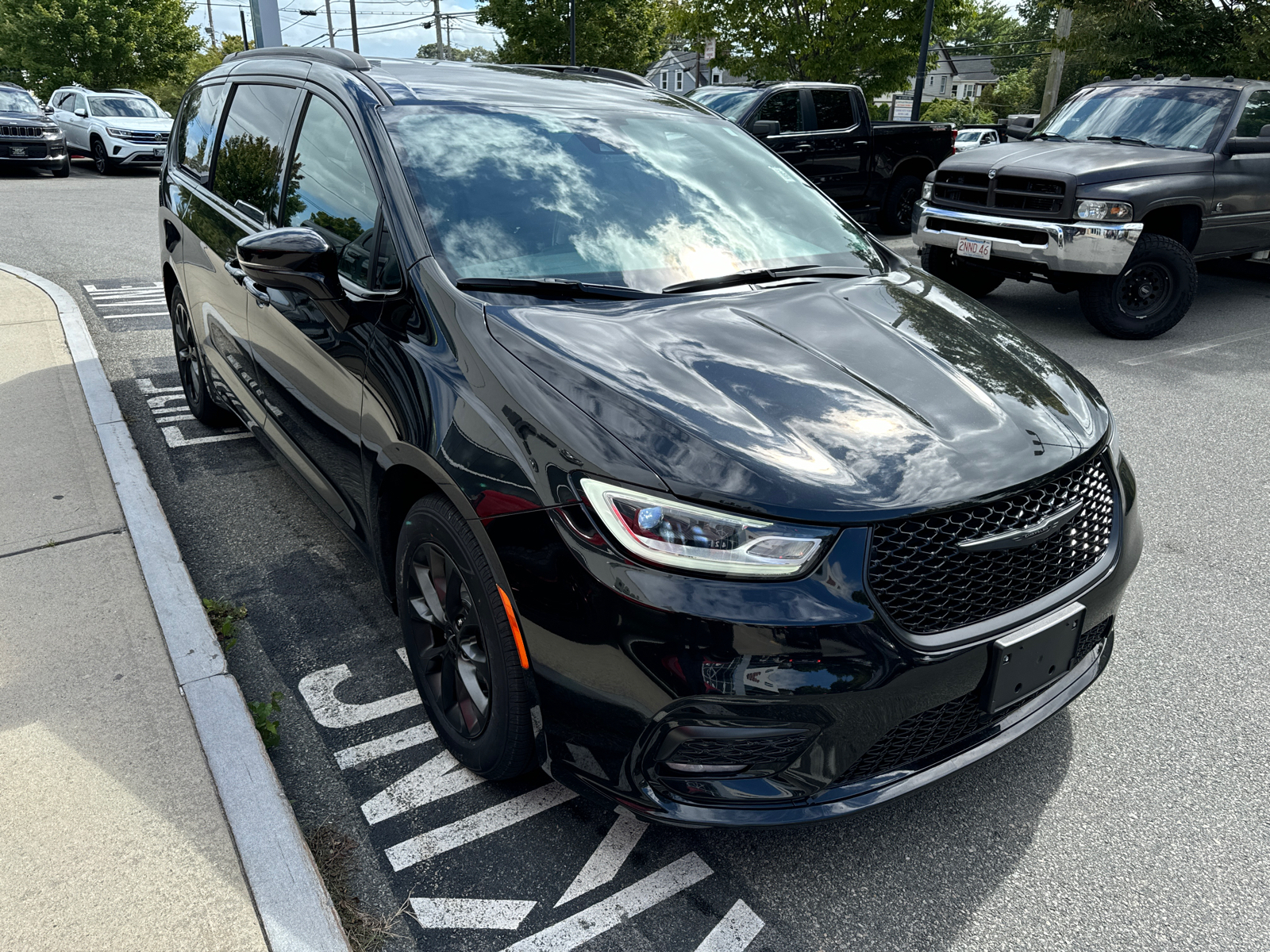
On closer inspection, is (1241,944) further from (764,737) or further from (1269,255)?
(1269,255)

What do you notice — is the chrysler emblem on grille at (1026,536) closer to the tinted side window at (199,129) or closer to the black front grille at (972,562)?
the black front grille at (972,562)

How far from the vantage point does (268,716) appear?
2.82 metres

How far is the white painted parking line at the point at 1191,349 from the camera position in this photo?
6.93m

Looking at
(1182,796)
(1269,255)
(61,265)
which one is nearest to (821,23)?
(1269,255)

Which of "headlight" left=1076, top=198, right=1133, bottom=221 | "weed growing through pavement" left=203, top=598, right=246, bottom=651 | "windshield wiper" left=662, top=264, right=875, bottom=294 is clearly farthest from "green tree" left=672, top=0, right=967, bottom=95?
"weed growing through pavement" left=203, top=598, right=246, bottom=651

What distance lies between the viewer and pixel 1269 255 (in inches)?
404

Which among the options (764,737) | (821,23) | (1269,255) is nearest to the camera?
(764,737)

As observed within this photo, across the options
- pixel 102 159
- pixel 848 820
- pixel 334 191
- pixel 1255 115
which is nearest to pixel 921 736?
pixel 848 820

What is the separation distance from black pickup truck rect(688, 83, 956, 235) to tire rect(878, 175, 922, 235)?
0.04ft

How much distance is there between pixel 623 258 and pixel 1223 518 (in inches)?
126

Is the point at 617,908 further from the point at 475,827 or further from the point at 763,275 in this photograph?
the point at 763,275

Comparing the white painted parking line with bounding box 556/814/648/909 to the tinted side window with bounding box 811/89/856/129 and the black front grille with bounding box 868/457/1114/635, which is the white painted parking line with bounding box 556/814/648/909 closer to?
the black front grille with bounding box 868/457/1114/635

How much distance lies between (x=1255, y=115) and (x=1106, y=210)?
2.34 meters

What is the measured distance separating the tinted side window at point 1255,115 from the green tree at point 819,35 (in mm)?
15333
